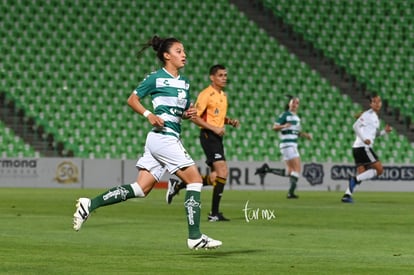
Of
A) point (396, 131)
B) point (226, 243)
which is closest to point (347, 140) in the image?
point (396, 131)

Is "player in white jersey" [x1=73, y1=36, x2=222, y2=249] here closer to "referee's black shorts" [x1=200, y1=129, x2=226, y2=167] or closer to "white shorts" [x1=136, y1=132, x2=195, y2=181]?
"white shorts" [x1=136, y1=132, x2=195, y2=181]

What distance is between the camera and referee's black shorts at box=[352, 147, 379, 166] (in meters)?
24.0

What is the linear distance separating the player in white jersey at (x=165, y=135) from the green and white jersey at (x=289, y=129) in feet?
54.6

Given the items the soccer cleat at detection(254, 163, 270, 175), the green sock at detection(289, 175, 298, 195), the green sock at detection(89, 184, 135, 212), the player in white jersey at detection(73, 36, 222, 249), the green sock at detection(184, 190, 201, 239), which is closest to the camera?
the green sock at detection(184, 190, 201, 239)

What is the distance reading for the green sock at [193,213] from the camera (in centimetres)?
1064

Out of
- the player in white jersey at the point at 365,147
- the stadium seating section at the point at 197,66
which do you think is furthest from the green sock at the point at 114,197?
the stadium seating section at the point at 197,66

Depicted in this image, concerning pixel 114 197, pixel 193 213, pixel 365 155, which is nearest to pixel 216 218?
pixel 114 197

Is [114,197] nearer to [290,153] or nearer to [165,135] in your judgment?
[165,135]

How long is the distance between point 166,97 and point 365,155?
44.2 feet

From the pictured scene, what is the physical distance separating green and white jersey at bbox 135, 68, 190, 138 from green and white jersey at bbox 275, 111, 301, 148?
16771mm

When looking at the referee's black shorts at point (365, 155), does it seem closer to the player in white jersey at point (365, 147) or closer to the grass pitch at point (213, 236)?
the player in white jersey at point (365, 147)

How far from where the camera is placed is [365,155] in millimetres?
24016

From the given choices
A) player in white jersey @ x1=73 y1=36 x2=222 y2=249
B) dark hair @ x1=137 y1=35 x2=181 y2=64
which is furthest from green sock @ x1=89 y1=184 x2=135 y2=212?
dark hair @ x1=137 y1=35 x2=181 y2=64

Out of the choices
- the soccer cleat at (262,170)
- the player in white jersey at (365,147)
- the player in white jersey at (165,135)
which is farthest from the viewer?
the soccer cleat at (262,170)
